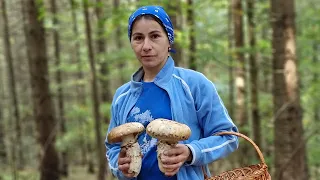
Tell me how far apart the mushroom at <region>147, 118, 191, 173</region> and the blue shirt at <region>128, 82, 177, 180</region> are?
14 cm

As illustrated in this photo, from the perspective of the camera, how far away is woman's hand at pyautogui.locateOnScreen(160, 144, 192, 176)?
179 cm

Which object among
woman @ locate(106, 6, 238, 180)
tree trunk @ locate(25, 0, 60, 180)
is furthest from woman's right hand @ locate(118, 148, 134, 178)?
tree trunk @ locate(25, 0, 60, 180)

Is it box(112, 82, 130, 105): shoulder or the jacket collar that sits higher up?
the jacket collar

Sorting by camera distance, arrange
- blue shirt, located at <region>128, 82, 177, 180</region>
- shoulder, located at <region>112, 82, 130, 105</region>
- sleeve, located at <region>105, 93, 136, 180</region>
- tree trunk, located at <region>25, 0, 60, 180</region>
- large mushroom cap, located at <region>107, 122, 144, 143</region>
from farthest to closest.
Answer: tree trunk, located at <region>25, 0, 60, 180</region>, shoulder, located at <region>112, 82, 130, 105</region>, sleeve, located at <region>105, 93, 136, 180</region>, blue shirt, located at <region>128, 82, 177, 180</region>, large mushroom cap, located at <region>107, 122, 144, 143</region>

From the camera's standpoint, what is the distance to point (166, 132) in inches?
68.8

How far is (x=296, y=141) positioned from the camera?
464 centimetres

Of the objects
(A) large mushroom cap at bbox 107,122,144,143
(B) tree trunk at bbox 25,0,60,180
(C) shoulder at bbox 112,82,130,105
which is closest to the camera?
(A) large mushroom cap at bbox 107,122,144,143

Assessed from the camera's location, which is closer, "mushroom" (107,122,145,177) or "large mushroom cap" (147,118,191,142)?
"large mushroom cap" (147,118,191,142)

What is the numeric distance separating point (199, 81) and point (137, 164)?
1.72ft

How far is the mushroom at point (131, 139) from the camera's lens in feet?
6.14

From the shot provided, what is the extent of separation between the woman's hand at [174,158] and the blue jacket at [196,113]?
67 mm

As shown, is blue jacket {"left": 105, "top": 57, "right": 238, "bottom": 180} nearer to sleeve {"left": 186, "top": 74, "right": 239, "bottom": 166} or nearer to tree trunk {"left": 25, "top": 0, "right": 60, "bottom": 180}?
sleeve {"left": 186, "top": 74, "right": 239, "bottom": 166}

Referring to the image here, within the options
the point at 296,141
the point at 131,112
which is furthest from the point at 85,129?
the point at 131,112

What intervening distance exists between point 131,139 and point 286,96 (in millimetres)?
3180
